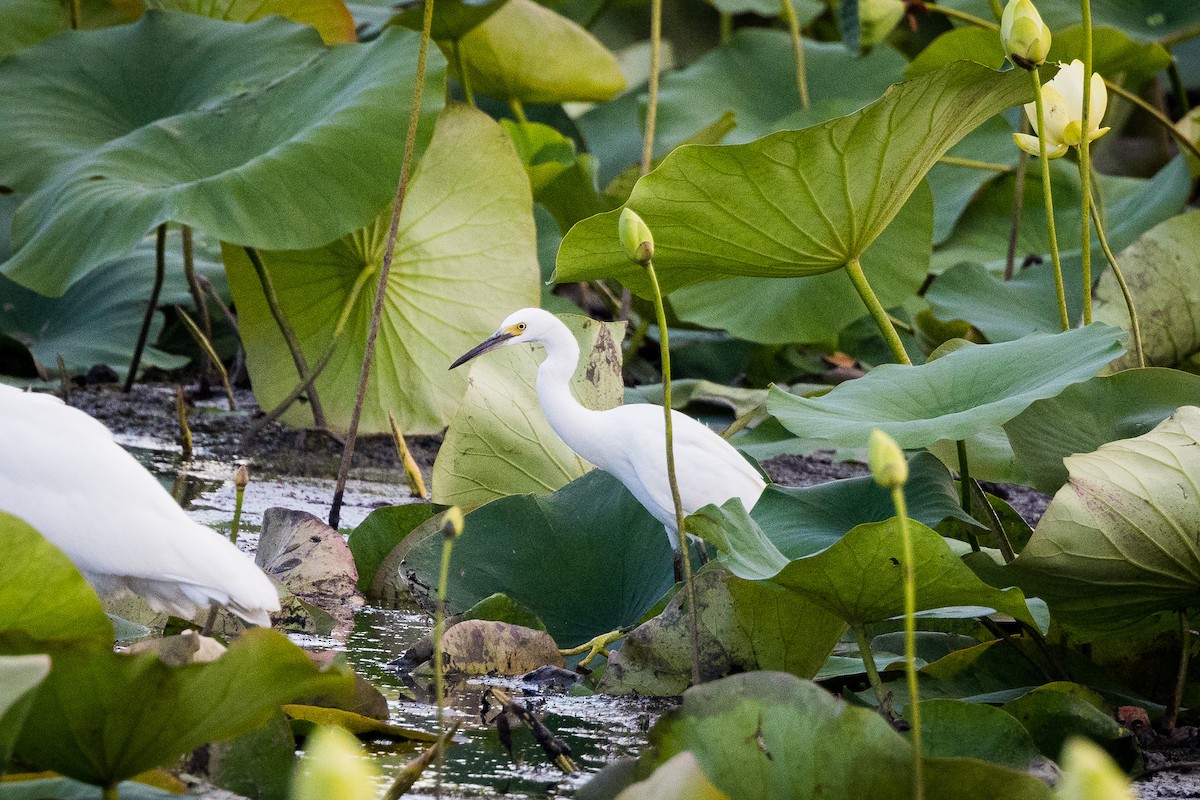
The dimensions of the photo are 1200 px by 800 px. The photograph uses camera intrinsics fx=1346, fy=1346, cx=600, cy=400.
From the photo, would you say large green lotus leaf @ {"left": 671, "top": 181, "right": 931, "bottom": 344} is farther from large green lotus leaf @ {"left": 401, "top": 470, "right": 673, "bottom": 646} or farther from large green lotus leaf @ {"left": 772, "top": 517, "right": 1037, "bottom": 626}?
large green lotus leaf @ {"left": 772, "top": 517, "right": 1037, "bottom": 626}

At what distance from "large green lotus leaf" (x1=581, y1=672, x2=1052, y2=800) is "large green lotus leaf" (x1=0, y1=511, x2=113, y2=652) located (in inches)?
20.3

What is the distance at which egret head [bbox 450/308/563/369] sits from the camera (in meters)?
2.29

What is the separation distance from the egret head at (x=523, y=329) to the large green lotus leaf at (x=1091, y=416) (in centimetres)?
84

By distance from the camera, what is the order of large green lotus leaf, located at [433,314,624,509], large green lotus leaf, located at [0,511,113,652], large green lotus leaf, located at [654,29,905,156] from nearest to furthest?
large green lotus leaf, located at [0,511,113,652]
large green lotus leaf, located at [433,314,624,509]
large green lotus leaf, located at [654,29,905,156]

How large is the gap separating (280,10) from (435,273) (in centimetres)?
95

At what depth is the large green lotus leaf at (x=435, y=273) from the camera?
9.52ft

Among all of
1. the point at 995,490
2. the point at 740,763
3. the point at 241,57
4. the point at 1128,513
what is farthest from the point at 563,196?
the point at 740,763

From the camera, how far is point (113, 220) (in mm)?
2418

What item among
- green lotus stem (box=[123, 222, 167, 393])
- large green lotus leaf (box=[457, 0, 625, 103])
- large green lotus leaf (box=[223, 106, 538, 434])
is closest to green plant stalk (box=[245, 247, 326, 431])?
large green lotus leaf (box=[223, 106, 538, 434])

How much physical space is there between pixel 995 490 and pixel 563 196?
57.0 inches

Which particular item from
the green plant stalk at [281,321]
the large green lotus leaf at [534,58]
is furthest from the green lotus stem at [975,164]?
the green plant stalk at [281,321]

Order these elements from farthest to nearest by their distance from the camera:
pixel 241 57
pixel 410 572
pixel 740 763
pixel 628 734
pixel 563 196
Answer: pixel 563 196, pixel 241 57, pixel 410 572, pixel 628 734, pixel 740 763

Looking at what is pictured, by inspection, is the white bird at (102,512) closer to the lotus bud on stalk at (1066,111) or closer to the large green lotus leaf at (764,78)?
the lotus bud on stalk at (1066,111)

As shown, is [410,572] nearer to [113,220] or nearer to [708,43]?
[113,220]
